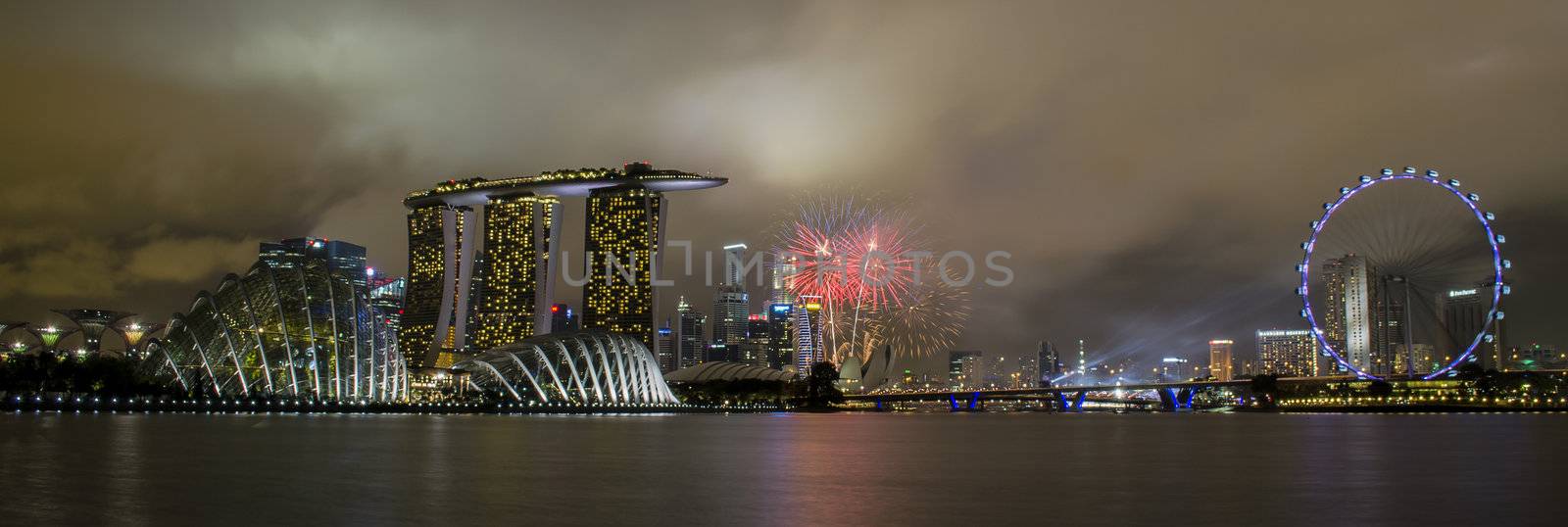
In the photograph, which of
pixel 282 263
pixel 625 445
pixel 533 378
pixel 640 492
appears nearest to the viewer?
pixel 640 492

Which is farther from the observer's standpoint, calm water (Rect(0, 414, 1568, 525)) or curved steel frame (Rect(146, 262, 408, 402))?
curved steel frame (Rect(146, 262, 408, 402))

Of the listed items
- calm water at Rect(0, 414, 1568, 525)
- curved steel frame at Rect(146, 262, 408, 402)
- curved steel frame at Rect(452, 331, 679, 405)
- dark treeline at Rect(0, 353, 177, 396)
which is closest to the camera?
calm water at Rect(0, 414, 1568, 525)

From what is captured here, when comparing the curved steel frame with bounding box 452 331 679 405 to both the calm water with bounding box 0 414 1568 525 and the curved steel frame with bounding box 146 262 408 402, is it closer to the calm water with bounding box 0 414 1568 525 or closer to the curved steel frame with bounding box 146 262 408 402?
the curved steel frame with bounding box 146 262 408 402

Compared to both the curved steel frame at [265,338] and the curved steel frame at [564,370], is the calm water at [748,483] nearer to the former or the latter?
the curved steel frame at [265,338]

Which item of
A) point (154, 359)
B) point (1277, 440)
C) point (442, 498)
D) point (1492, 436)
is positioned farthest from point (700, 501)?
point (154, 359)

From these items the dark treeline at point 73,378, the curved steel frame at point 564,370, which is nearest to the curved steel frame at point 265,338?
the dark treeline at point 73,378

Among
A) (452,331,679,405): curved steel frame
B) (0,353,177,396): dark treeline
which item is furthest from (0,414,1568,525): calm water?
(452,331,679,405): curved steel frame

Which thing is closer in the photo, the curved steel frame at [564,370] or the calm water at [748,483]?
the calm water at [748,483]

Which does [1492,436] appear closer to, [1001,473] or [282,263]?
[1001,473]
